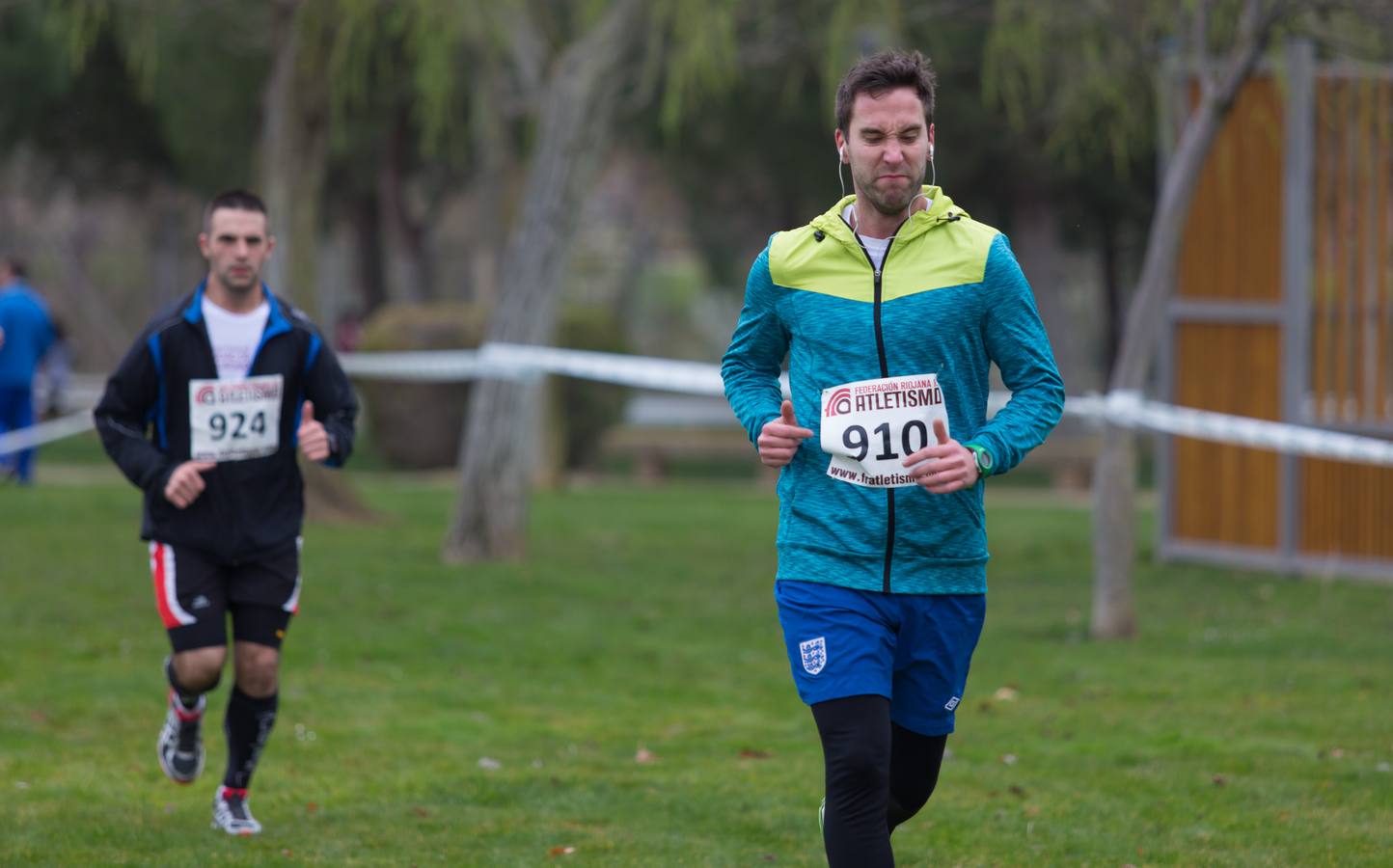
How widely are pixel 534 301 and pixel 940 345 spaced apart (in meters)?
9.32

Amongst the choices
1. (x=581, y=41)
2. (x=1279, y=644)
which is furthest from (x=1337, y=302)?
(x=581, y=41)

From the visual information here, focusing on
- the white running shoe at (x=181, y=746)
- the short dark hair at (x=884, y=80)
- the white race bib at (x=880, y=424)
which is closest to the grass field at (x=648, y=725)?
the white running shoe at (x=181, y=746)

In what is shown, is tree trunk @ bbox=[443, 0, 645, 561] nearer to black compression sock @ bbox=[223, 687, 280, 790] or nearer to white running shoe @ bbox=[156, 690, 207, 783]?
white running shoe @ bbox=[156, 690, 207, 783]

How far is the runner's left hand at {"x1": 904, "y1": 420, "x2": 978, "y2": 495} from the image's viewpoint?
4207 mm

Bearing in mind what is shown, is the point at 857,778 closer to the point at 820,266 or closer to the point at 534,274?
the point at 820,266

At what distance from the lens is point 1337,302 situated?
13.3m

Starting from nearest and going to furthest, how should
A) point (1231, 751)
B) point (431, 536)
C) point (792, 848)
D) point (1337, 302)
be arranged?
point (792, 848), point (1231, 751), point (1337, 302), point (431, 536)

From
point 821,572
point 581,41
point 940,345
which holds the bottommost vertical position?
point 821,572

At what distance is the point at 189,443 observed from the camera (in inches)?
237

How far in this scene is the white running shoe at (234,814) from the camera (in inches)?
248

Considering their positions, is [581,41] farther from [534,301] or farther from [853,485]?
[853,485]

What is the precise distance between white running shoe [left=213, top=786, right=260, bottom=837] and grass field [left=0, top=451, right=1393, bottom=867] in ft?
0.27

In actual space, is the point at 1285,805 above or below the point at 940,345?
below

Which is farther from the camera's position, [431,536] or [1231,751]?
[431,536]
